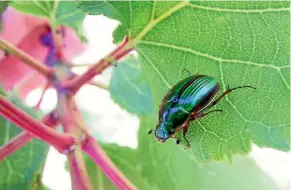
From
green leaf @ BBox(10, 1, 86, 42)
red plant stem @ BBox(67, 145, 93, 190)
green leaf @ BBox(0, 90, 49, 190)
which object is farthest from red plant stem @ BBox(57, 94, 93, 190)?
green leaf @ BBox(10, 1, 86, 42)

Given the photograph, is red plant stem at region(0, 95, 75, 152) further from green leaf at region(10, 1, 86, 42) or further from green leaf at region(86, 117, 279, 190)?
green leaf at region(10, 1, 86, 42)

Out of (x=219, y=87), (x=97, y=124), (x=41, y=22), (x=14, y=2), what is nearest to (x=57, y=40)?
(x=14, y=2)

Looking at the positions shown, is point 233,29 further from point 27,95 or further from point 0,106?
point 27,95

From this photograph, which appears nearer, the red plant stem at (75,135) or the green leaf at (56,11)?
the red plant stem at (75,135)

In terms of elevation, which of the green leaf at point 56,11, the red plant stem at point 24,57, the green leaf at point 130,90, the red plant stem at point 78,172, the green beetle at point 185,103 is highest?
the green leaf at point 56,11

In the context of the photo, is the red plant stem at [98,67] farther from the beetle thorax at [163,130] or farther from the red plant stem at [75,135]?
the beetle thorax at [163,130]

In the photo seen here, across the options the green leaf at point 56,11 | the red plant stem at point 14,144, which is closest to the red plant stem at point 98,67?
the red plant stem at point 14,144

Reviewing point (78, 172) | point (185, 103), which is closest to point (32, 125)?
point (78, 172)
